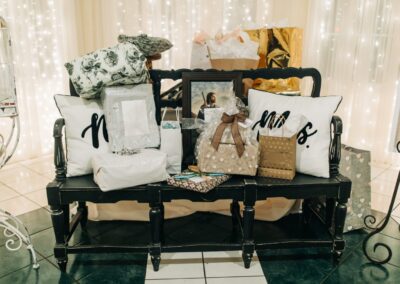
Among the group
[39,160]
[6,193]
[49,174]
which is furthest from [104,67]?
[39,160]

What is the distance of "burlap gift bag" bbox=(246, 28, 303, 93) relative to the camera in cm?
233

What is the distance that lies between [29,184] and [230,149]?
1985 mm

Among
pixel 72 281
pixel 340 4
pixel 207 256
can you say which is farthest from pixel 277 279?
pixel 340 4

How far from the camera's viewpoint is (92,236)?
87.0 inches

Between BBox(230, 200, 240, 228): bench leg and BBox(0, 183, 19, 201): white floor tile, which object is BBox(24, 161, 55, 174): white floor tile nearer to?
BBox(0, 183, 19, 201): white floor tile

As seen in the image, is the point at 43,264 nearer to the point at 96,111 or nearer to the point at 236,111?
the point at 96,111

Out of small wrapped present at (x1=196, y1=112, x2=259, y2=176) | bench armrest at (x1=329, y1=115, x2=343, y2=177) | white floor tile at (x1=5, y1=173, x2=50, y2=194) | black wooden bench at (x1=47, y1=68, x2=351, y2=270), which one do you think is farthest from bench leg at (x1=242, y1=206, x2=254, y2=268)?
white floor tile at (x1=5, y1=173, x2=50, y2=194)

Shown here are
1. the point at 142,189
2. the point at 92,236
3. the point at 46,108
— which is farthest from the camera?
the point at 46,108

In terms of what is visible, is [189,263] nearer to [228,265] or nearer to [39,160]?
[228,265]

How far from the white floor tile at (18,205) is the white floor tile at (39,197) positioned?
0.03m

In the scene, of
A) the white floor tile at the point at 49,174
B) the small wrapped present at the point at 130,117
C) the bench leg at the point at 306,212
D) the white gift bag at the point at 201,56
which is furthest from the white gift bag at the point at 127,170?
the white floor tile at the point at 49,174

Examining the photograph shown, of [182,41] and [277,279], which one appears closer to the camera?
[277,279]

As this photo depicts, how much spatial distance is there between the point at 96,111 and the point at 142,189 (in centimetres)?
48

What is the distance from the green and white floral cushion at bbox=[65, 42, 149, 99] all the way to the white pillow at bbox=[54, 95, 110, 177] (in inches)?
3.9
